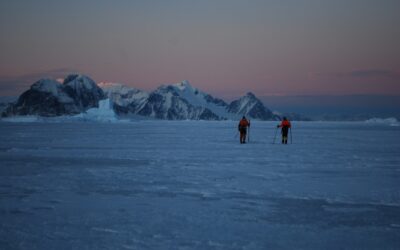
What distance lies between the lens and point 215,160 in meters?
15.9

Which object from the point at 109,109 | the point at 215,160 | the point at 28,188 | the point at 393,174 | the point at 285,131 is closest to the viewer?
the point at 28,188

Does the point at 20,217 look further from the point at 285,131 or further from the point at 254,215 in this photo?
the point at 285,131

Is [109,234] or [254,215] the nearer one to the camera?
[109,234]

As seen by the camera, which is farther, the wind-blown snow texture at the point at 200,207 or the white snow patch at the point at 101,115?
the white snow patch at the point at 101,115

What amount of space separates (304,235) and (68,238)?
9.76ft

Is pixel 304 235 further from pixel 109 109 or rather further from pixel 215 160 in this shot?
pixel 109 109

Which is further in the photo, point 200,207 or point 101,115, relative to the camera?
point 101,115

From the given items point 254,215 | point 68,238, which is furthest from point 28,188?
point 254,215

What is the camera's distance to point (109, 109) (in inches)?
6580

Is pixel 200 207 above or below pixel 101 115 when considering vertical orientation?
above

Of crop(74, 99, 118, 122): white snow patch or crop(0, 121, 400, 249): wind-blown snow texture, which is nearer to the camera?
crop(0, 121, 400, 249): wind-blown snow texture

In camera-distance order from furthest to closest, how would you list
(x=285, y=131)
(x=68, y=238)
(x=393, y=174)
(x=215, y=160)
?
(x=285, y=131), (x=215, y=160), (x=393, y=174), (x=68, y=238)

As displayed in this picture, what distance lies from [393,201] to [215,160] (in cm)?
815

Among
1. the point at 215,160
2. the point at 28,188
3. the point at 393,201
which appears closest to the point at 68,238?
the point at 28,188
